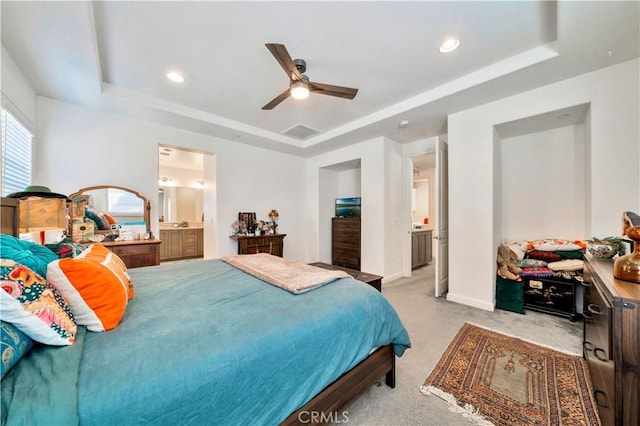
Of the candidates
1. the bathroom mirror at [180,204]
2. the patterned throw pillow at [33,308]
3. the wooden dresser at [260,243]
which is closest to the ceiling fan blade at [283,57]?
the patterned throw pillow at [33,308]

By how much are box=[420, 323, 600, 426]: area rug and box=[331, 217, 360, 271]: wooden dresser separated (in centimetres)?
288

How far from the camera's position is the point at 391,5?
176cm

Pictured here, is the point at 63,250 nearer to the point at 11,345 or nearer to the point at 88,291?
the point at 88,291

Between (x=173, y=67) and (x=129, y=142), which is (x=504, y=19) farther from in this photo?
(x=129, y=142)

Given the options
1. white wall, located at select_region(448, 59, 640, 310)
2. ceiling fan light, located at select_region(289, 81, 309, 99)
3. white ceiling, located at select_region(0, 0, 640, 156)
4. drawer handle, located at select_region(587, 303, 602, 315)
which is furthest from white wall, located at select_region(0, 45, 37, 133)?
white wall, located at select_region(448, 59, 640, 310)

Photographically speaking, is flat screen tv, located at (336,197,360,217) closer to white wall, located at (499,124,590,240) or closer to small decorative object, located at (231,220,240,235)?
small decorative object, located at (231,220,240,235)

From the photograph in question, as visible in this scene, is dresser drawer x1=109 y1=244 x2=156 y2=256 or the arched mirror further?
the arched mirror

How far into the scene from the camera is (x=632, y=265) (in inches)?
50.6

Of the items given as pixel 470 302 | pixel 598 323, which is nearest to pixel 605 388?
pixel 598 323

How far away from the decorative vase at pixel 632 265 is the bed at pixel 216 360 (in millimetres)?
1262

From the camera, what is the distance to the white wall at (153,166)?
294 cm

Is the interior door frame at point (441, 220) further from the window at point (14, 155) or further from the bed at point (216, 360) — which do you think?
the window at point (14, 155)

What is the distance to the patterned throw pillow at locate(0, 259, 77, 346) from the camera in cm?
77

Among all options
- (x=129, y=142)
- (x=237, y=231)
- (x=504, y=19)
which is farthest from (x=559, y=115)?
(x=129, y=142)
